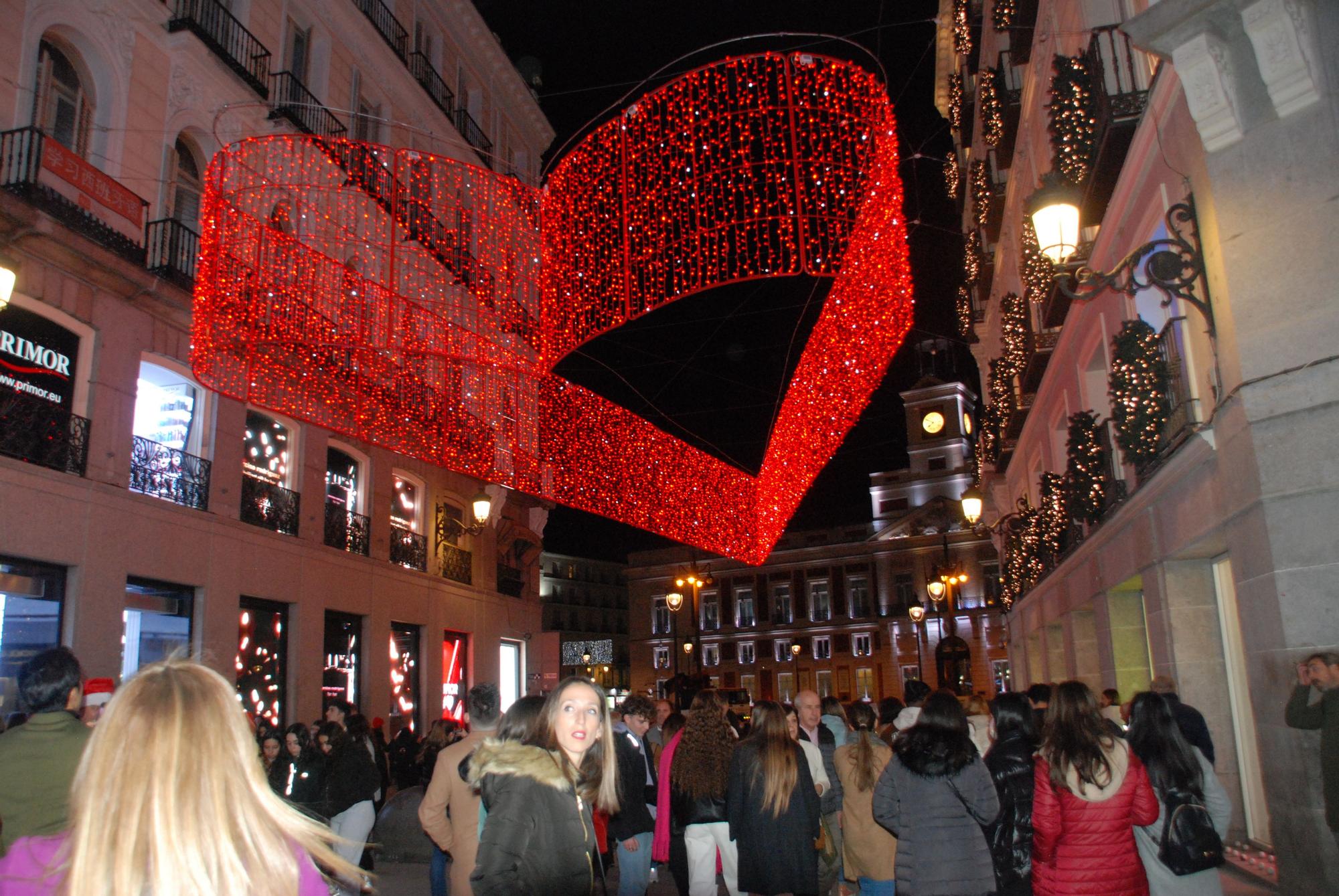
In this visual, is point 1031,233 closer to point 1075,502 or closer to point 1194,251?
point 1075,502

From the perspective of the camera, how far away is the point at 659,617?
79.0 meters

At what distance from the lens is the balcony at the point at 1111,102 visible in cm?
1000

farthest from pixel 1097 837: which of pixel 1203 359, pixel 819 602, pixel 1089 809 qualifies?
pixel 819 602

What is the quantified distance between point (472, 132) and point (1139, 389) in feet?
64.6

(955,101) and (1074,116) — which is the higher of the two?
(955,101)

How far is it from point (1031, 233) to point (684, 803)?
34.5 ft

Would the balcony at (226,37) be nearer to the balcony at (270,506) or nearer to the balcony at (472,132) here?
the balcony at (270,506)

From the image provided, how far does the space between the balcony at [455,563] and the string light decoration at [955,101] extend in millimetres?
16157

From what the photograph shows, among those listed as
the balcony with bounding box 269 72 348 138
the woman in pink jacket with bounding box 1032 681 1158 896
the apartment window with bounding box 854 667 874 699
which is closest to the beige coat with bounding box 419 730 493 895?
the woman in pink jacket with bounding box 1032 681 1158 896

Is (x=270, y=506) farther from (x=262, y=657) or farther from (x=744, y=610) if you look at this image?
(x=744, y=610)

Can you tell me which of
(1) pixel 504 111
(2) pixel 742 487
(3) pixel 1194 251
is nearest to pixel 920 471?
(2) pixel 742 487

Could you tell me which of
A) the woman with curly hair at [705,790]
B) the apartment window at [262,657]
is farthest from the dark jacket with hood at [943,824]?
the apartment window at [262,657]

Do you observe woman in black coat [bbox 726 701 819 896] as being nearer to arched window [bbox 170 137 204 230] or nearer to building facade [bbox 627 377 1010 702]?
arched window [bbox 170 137 204 230]

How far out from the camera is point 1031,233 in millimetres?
14445
